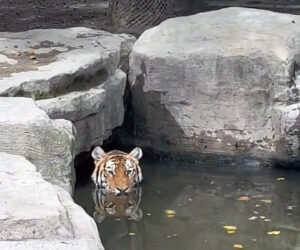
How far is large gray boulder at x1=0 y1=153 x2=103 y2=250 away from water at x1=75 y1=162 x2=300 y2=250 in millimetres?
1515

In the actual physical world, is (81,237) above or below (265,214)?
above

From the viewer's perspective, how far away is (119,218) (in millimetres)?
5707

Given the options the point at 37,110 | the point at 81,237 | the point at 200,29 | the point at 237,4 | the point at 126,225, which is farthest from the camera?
the point at 237,4

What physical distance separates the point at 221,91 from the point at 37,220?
373 cm

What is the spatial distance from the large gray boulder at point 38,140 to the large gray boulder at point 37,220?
0.61m

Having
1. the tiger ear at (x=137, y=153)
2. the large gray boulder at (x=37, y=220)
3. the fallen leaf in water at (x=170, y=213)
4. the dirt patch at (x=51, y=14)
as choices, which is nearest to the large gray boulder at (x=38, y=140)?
the large gray boulder at (x=37, y=220)

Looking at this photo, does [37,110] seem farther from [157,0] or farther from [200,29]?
[157,0]

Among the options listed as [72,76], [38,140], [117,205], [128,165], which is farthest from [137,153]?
[38,140]

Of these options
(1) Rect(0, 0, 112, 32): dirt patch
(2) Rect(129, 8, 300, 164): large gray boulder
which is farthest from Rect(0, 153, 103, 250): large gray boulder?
(1) Rect(0, 0, 112, 32): dirt patch

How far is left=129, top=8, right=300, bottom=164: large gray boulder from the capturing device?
22.2 ft

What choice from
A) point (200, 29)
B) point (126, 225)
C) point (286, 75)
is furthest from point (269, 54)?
point (126, 225)

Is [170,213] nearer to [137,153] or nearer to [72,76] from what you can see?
[137,153]

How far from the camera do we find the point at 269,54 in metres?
6.79

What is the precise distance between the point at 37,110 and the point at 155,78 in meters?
2.47
